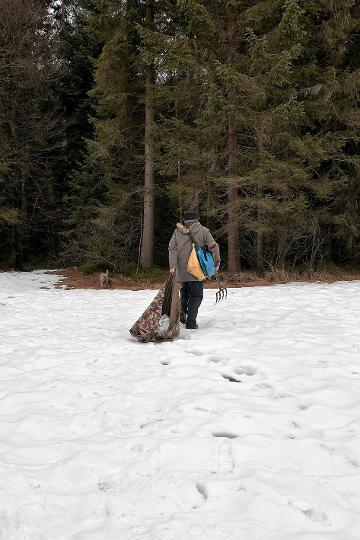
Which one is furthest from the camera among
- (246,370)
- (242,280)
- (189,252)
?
(242,280)

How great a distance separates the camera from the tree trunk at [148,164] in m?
14.3

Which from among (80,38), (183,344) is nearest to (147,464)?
(183,344)

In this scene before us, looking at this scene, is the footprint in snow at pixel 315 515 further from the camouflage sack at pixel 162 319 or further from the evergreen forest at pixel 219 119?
the evergreen forest at pixel 219 119

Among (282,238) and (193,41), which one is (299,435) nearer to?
(282,238)

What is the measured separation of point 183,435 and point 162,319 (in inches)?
117

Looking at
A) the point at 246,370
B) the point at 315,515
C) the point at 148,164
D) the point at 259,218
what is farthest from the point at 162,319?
the point at 148,164

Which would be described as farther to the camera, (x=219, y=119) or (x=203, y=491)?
(x=219, y=119)

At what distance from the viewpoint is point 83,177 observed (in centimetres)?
1864

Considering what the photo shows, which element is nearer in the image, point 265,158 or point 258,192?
point 265,158

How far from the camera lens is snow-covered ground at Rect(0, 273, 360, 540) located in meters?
2.25

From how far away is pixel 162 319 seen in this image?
6.02 meters

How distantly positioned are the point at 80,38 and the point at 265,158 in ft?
44.0

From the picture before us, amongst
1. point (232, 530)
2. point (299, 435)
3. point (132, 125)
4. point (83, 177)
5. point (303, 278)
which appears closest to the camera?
point (232, 530)

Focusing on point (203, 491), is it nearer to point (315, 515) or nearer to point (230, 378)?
point (315, 515)
